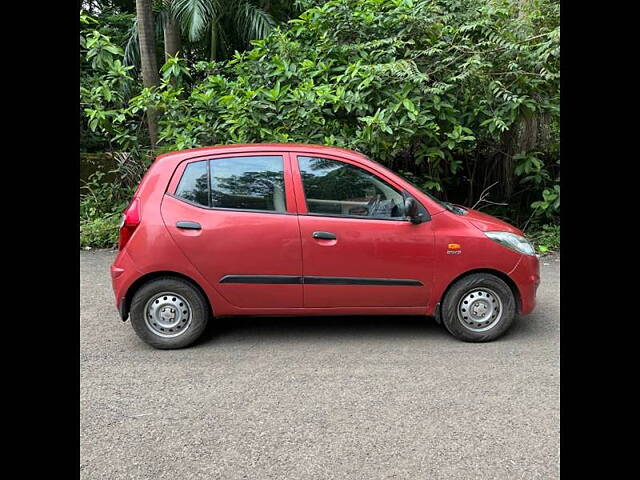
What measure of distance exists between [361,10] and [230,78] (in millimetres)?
2480

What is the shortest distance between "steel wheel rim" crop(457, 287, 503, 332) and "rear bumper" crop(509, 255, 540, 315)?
206 millimetres

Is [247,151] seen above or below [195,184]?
above

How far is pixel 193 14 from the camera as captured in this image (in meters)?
9.77

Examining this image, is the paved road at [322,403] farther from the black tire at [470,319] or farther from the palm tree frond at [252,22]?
the palm tree frond at [252,22]

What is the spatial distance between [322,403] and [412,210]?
67.2 inches

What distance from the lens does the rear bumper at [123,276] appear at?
160 inches

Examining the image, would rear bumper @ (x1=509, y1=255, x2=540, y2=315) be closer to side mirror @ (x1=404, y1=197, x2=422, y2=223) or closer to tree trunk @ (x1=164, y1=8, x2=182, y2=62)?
side mirror @ (x1=404, y1=197, x2=422, y2=223)

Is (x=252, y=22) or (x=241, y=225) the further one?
(x=252, y=22)

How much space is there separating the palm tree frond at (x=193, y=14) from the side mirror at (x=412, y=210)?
737 cm

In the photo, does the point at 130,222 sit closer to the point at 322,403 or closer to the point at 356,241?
the point at 356,241

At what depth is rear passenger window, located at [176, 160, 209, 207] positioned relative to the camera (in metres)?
4.14

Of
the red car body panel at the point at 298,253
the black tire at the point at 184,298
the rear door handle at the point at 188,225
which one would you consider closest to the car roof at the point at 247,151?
the red car body panel at the point at 298,253

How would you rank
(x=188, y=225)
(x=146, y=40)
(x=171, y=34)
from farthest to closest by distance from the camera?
(x=171, y=34)
(x=146, y=40)
(x=188, y=225)

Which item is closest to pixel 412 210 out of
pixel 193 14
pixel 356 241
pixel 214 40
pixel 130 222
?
pixel 356 241
